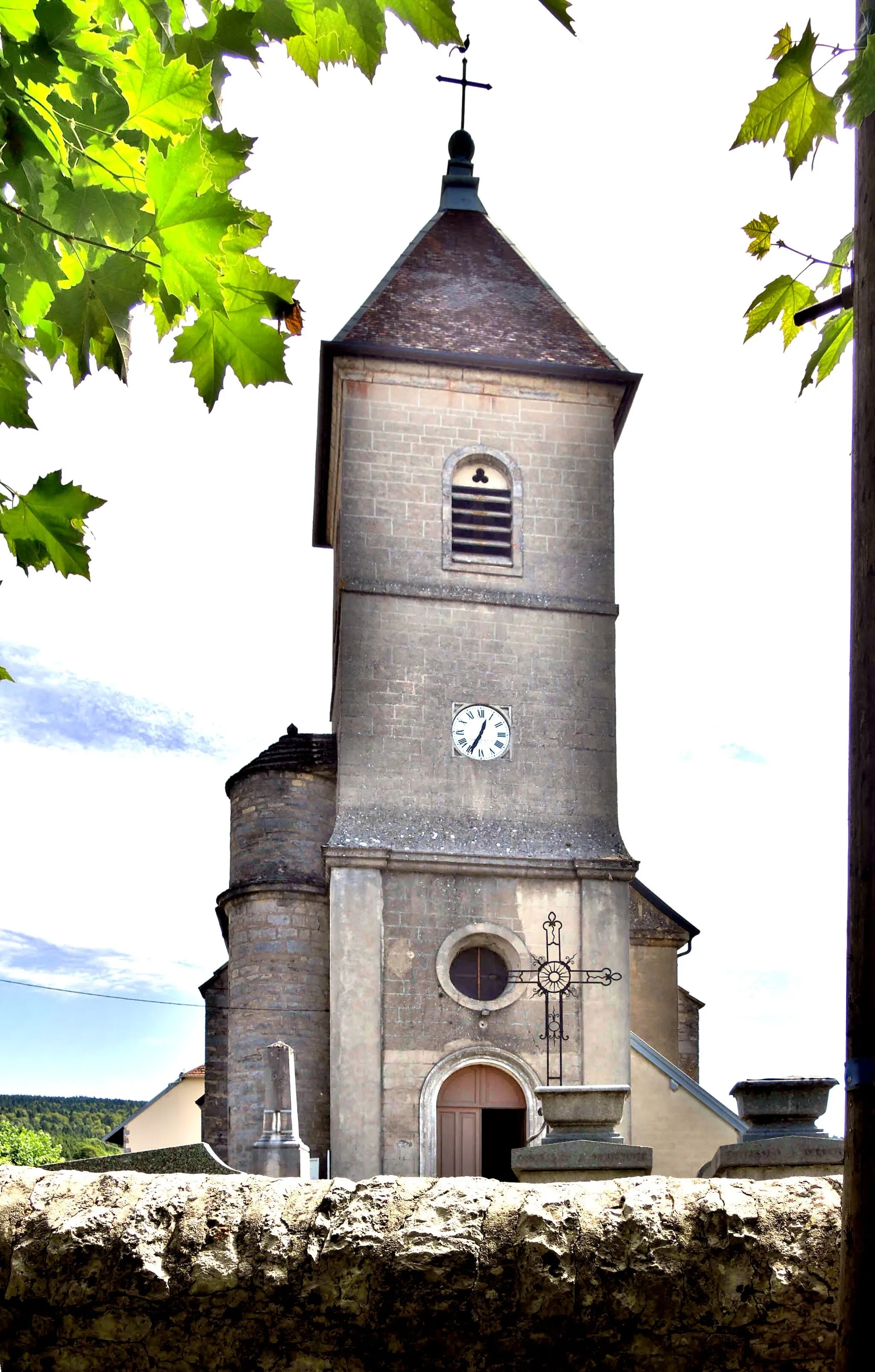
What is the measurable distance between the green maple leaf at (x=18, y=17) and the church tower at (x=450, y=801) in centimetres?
1850

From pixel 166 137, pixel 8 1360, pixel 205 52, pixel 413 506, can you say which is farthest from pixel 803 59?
pixel 413 506

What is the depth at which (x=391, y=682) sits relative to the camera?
22.4m

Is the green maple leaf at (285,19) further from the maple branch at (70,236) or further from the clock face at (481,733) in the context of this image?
the clock face at (481,733)

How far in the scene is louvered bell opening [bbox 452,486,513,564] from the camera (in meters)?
23.3

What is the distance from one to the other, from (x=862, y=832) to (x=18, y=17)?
2.53 m

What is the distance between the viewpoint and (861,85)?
11.1ft

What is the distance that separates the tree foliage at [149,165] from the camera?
2.68m

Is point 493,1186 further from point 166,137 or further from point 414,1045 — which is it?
point 414,1045

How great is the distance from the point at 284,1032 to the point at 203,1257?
53.9ft

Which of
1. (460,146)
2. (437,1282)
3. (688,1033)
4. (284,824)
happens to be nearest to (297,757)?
(284,824)

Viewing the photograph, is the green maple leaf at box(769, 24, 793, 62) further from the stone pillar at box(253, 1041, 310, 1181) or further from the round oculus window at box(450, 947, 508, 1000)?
the round oculus window at box(450, 947, 508, 1000)

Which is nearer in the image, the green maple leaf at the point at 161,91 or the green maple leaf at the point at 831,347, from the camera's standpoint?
the green maple leaf at the point at 161,91

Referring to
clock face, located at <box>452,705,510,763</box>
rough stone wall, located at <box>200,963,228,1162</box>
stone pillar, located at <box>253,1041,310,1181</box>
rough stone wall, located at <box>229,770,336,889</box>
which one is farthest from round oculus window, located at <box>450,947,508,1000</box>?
stone pillar, located at <box>253,1041,310,1181</box>

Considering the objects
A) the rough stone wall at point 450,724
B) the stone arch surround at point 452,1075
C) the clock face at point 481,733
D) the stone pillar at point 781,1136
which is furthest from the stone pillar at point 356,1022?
the stone pillar at point 781,1136
